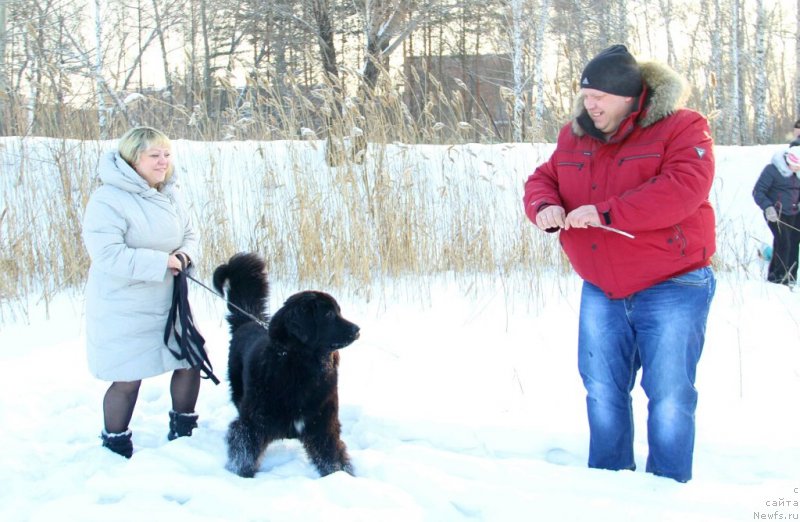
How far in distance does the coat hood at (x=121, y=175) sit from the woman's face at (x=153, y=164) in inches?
1.6

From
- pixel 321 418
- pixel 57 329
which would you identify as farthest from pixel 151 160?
pixel 57 329

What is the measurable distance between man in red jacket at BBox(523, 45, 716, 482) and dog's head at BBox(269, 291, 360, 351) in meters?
0.96

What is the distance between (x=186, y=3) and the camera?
20.0 meters

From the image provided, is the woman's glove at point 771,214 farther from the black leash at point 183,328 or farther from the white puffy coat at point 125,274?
the white puffy coat at point 125,274

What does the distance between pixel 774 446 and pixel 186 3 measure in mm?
20751

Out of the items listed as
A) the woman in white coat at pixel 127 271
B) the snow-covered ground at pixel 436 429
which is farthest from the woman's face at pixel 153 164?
Answer: the snow-covered ground at pixel 436 429

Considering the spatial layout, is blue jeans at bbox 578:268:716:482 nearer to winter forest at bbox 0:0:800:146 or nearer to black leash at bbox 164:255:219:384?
black leash at bbox 164:255:219:384

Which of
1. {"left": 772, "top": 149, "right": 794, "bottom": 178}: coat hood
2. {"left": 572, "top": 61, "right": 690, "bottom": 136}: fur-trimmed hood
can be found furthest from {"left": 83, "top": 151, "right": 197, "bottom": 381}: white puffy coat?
{"left": 772, "top": 149, "right": 794, "bottom": 178}: coat hood

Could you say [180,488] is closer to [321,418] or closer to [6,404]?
[321,418]

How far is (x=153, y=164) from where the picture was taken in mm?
3074

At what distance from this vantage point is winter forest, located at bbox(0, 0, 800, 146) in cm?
587

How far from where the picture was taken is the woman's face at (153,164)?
3053mm

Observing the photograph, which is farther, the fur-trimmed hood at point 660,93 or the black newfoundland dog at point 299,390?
the black newfoundland dog at point 299,390

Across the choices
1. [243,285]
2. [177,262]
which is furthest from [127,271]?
[243,285]
